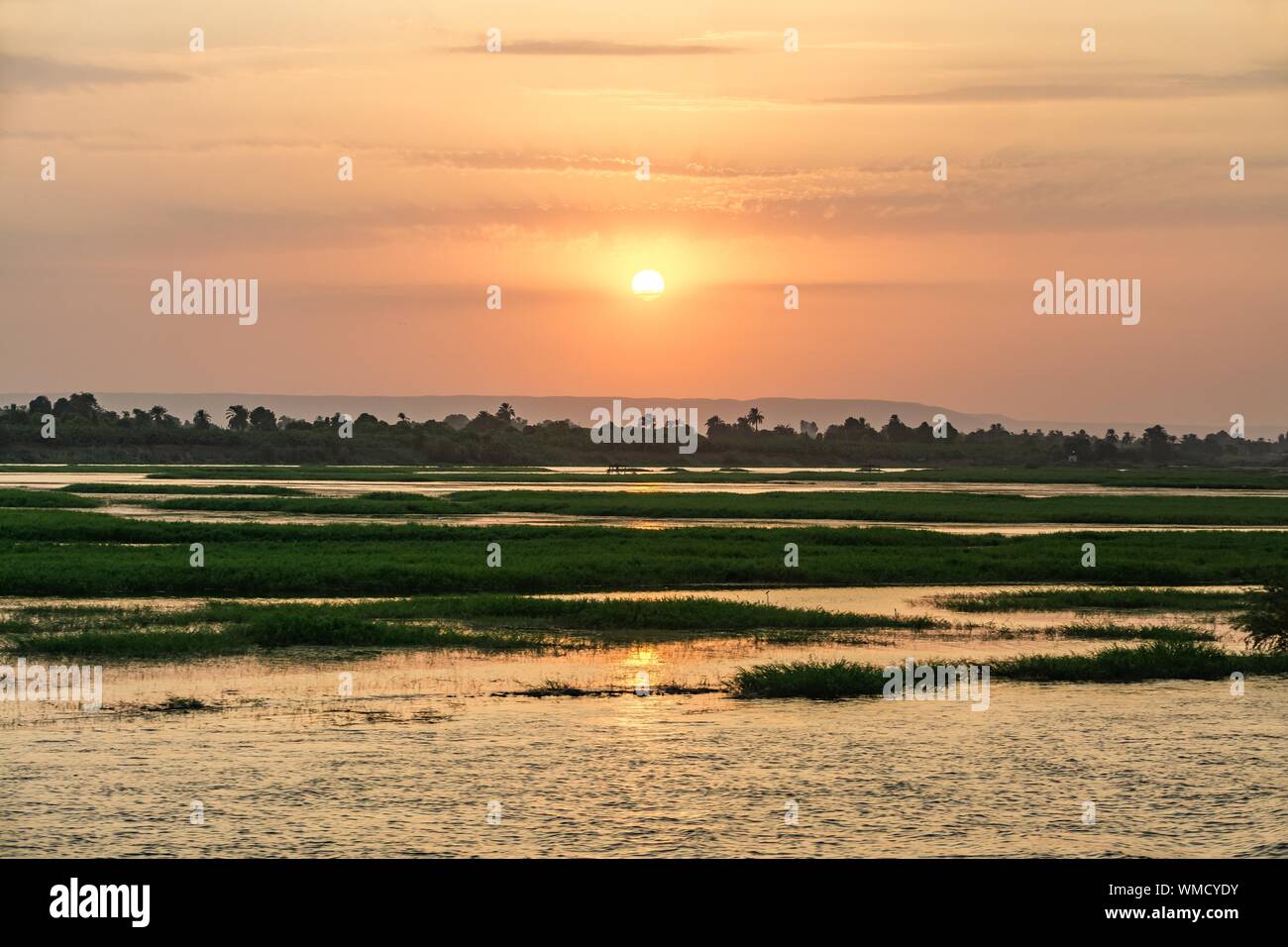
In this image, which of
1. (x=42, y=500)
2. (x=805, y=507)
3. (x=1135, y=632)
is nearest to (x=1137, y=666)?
(x=1135, y=632)

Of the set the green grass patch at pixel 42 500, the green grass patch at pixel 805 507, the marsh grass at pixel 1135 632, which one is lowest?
the marsh grass at pixel 1135 632

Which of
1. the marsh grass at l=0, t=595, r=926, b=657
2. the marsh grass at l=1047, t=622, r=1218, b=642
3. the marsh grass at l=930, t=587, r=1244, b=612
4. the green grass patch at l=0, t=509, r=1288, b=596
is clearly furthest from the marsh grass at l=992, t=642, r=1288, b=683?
the green grass patch at l=0, t=509, r=1288, b=596

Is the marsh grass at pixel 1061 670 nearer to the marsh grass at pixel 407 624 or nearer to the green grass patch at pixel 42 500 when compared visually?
the marsh grass at pixel 407 624

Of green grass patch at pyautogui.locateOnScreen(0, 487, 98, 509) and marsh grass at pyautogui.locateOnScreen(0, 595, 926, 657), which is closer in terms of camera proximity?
marsh grass at pyautogui.locateOnScreen(0, 595, 926, 657)

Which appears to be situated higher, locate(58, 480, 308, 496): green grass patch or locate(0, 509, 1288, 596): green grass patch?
locate(58, 480, 308, 496): green grass patch

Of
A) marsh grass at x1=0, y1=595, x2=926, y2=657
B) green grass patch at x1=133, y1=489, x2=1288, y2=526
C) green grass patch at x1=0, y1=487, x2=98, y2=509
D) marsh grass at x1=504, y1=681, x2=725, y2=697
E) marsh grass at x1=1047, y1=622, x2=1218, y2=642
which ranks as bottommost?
marsh grass at x1=1047, y1=622, x2=1218, y2=642

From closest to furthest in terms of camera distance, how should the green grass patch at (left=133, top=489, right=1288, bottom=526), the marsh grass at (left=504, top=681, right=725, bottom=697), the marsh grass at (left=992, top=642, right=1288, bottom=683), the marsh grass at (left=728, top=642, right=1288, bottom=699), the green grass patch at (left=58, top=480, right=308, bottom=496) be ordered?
1. the marsh grass at (left=504, top=681, right=725, bottom=697)
2. the marsh grass at (left=728, top=642, right=1288, bottom=699)
3. the marsh grass at (left=992, top=642, right=1288, bottom=683)
4. the green grass patch at (left=133, top=489, right=1288, bottom=526)
5. the green grass patch at (left=58, top=480, right=308, bottom=496)

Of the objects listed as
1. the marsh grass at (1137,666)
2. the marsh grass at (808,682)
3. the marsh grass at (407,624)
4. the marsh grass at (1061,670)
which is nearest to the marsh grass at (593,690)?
the marsh grass at (808,682)

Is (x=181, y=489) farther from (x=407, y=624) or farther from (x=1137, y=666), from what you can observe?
(x=1137, y=666)

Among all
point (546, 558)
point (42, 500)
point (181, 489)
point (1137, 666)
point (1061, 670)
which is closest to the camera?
point (1061, 670)

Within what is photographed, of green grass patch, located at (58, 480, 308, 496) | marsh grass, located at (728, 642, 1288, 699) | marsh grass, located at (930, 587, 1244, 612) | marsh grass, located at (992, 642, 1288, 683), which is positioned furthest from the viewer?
green grass patch, located at (58, 480, 308, 496)

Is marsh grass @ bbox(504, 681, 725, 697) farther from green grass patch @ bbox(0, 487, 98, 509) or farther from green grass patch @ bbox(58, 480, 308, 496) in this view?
green grass patch @ bbox(58, 480, 308, 496)

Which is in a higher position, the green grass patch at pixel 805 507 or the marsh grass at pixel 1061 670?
the green grass patch at pixel 805 507
